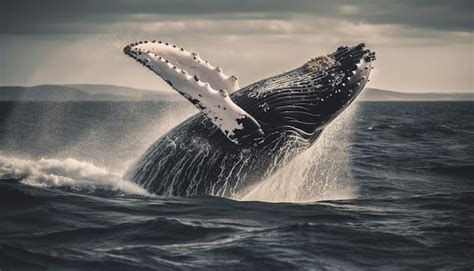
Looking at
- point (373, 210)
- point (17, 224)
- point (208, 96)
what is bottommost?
point (17, 224)

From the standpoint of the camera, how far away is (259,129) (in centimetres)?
955

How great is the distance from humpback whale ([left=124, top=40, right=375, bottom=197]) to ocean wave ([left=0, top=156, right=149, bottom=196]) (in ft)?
2.43

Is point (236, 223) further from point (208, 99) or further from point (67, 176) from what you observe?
point (67, 176)

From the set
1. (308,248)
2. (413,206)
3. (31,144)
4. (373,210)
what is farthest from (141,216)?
(31,144)

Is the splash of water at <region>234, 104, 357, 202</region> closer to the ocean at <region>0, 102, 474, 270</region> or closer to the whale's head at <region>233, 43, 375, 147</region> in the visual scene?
the ocean at <region>0, 102, 474, 270</region>

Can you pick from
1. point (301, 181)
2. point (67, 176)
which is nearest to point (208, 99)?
point (301, 181)

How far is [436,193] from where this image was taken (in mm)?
13695

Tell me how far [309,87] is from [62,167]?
5.33m

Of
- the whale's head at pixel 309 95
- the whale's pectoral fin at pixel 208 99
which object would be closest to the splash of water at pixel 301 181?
the whale's head at pixel 309 95

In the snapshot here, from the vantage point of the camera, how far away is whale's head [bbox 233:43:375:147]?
→ 9992mm

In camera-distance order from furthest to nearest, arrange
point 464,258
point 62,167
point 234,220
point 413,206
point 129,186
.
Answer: point 62,167 < point 413,206 < point 129,186 < point 234,220 < point 464,258

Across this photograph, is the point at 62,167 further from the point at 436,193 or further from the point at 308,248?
→ the point at 436,193

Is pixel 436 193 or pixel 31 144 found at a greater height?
pixel 31 144

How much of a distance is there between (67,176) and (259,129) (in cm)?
450
